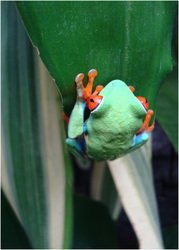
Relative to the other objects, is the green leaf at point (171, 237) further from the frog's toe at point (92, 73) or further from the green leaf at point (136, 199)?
the frog's toe at point (92, 73)

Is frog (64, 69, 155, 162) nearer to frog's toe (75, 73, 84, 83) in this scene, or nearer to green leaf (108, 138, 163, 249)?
frog's toe (75, 73, 84, 83)

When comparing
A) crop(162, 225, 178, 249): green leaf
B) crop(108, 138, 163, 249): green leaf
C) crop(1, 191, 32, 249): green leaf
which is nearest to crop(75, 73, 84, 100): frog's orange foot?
crop(108, 138, 163, 249): green leaf

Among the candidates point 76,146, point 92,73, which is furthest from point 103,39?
point 76,146

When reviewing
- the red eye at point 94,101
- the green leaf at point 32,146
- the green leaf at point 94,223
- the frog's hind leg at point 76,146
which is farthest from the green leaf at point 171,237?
the red eye at point 94,101

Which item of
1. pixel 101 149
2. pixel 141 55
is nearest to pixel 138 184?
pixel 101 149

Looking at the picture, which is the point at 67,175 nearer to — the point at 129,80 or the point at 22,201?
the point at 22,201

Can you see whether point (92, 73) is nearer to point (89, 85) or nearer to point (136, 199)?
point (89, 85)

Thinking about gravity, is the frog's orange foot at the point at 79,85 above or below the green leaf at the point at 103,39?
below

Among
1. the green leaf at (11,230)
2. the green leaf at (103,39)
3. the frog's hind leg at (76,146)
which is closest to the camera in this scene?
the green leaf at (103,39)
